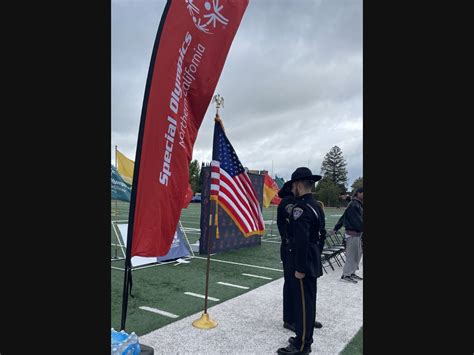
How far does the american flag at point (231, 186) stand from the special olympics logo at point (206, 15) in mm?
1482

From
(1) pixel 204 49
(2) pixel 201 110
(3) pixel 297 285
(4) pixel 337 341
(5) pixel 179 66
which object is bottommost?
(4) pixel 337 341

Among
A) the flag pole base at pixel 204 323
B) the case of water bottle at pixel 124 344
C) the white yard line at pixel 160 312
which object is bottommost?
the white yard line at pixel 160 312

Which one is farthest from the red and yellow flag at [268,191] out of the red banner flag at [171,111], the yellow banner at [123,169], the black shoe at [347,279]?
the red banner flag at [171,111]

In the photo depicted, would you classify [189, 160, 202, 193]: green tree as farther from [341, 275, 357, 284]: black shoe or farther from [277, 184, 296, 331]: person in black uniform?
[277, 184, 296, 331]: person in black uniform

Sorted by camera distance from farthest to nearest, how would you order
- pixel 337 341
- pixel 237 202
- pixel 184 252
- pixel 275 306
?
pixel 184 252 < pixel 275 306 < pixel 237 202 < pixel 337 341

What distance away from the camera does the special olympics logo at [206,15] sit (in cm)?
286

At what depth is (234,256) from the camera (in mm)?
9398

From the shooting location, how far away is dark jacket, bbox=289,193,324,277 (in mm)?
3492

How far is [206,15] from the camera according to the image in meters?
2.97

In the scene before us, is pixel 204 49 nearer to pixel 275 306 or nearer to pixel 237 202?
pixel 237 202

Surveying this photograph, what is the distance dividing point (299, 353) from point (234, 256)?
5.94 m

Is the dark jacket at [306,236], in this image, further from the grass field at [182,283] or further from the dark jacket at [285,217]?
the grass field at [182,283]

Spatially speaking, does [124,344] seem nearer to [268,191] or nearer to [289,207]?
[289,207]
